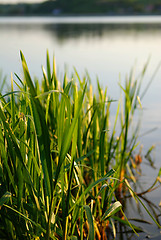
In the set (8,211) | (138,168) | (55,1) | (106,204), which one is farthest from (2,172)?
(55,1)

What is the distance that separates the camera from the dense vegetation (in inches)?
2200

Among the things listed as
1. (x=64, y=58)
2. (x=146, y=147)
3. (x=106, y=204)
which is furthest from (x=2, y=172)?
(x=64, y=58)

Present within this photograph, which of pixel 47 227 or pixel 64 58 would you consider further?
pixel 64 58

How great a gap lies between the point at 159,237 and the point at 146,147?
1216 millimetres

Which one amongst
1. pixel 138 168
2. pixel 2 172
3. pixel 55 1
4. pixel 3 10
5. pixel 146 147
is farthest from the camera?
pixel 3 10

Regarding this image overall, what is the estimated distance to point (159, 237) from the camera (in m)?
1.49

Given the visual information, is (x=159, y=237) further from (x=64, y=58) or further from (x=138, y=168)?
(x=64, y=58)

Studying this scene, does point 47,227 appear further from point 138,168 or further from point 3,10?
point 3,10

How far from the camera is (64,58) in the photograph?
8.33 metres

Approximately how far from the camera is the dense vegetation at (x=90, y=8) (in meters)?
55.9

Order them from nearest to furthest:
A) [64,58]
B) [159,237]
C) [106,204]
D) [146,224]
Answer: [106,204] → [159,237] → [146,224] → [64,58]

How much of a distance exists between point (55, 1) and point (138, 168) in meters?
68.6

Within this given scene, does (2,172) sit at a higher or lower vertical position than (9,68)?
higher

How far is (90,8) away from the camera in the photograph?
62.1 metres
